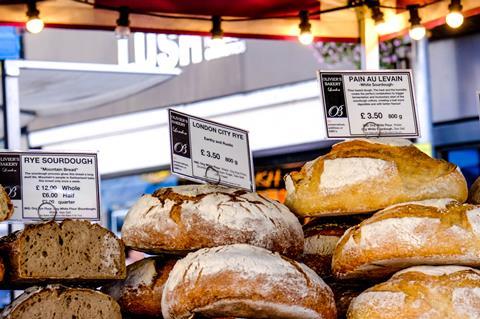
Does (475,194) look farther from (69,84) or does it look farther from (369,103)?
(69,84)

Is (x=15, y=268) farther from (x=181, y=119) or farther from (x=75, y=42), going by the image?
(x=75, y=42)

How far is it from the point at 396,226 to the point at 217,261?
44cm

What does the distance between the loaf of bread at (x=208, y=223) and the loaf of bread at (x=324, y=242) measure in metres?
0.11

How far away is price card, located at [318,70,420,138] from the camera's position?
8.54 feet

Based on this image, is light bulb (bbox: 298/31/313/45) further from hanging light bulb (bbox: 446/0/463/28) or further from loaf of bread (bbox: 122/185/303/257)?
loaf of bread (bbox: 122/185/303/257)

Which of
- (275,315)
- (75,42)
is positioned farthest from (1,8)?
(75,42)

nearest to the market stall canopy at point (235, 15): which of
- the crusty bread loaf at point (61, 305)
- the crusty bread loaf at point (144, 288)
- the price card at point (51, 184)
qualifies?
the price card at point (51, 184)

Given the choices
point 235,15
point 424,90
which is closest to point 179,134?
point 235,15

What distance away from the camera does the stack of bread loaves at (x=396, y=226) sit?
1979mm

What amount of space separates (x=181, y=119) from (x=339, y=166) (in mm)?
460

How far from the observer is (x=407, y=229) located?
2043 mm

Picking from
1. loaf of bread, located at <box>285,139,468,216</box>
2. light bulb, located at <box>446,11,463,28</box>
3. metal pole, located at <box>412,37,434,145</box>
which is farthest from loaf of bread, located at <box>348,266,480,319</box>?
metal pole, located at <box>412,37,434,145</box>

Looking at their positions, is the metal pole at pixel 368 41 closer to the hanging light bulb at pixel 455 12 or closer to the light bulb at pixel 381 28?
the light bulb at pixel 381 28

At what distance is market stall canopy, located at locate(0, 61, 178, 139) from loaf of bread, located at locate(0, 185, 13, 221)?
176cm
